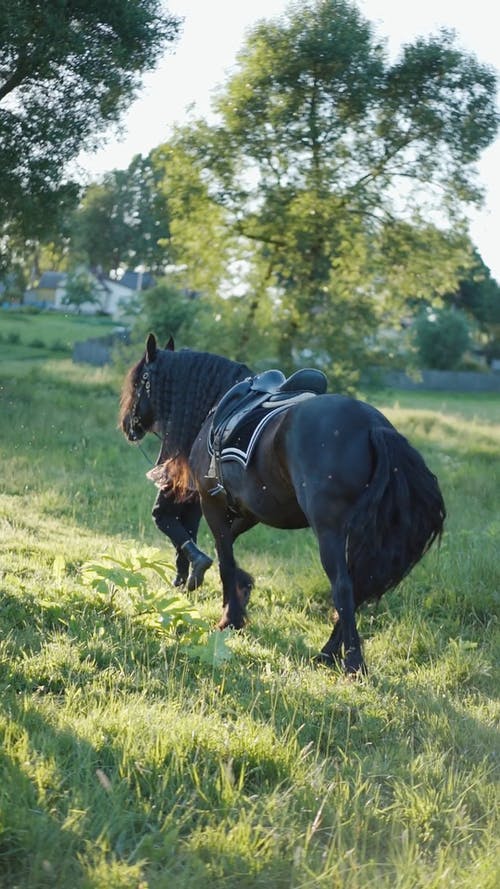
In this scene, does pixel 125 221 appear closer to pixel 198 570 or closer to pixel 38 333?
pixel 38 333

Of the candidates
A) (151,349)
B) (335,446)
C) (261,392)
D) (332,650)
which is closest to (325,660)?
(332,650)

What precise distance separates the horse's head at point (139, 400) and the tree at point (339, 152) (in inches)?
559

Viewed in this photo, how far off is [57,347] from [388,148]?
23442 millimetres

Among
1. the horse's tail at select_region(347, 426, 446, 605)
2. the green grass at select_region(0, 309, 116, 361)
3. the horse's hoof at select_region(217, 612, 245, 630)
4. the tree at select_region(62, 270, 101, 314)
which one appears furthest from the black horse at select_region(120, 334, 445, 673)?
the tree at select_region(62, 270, 101, 314)

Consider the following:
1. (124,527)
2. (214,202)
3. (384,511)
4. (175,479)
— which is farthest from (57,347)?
(384,511)

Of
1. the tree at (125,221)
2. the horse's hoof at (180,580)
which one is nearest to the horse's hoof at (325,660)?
the horse's hoof at (180,580)

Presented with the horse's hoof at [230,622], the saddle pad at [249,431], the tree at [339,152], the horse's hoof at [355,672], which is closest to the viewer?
the horse's hoof at [355,672]

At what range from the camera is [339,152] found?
21766 millimetres

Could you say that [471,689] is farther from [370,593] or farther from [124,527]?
[124,527]

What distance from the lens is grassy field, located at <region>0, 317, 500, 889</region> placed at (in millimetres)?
3160

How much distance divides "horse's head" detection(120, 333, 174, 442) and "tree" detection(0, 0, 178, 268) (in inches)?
357

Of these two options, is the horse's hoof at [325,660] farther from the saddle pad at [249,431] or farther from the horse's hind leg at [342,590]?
the saddle pad at [249,431]

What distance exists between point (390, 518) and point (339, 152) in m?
17.6

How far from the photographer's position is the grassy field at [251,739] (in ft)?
10.4
